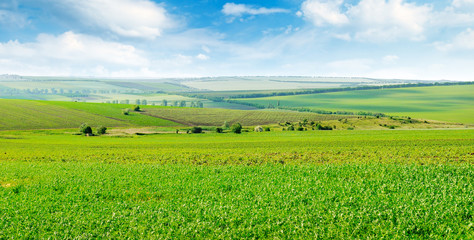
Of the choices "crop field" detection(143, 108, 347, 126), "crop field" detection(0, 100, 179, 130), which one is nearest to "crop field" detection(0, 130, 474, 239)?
"crop field" detection(0, 100, 179, 130)

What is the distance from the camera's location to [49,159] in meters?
Answer: 38.0

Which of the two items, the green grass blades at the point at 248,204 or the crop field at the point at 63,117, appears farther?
the crop field at the point at 63,117

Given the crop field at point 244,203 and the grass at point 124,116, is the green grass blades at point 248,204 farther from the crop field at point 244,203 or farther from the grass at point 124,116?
the grass at point 124,116

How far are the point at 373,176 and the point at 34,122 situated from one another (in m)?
125

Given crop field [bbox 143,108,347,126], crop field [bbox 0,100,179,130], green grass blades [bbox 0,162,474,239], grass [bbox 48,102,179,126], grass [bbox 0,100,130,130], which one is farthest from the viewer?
crop field [bbox 143,108,347,126]

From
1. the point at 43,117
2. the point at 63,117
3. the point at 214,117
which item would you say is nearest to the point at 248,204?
the point at 63,117

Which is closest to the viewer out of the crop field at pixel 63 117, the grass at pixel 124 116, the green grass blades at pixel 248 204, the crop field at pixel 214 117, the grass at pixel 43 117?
the green grass blades at pixel 248 204

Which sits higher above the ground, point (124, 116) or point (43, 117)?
point (43, 117)

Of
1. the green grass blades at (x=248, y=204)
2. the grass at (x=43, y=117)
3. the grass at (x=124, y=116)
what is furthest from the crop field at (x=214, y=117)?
the green grass blades at (x=248, y=204)

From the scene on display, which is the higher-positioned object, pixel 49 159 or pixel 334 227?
pixel 334 227

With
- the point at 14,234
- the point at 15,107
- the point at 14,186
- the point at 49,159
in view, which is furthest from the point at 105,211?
the point at 15,107

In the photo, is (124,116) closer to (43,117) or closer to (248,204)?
(43,117)

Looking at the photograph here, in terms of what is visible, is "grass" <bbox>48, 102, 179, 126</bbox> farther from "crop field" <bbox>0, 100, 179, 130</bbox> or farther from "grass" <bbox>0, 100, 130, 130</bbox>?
"grass" <bbox>0, 100, 130, 130</bbox>

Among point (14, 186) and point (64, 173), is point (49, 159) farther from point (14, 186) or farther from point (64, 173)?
point (14, 186)
